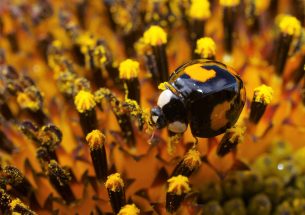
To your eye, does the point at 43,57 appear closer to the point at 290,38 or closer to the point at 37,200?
the point at 37,200

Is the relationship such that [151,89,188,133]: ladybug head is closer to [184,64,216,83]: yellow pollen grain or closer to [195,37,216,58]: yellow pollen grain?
[184,64,216,83]: yellow pollen grain

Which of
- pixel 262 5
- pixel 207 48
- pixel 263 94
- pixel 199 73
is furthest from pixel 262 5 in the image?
pixel 199 73

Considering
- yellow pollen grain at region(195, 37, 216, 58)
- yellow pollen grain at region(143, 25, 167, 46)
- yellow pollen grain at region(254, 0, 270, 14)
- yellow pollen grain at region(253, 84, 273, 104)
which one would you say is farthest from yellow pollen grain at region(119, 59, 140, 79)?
yellow pollen grain at region(254, 0, 270, 14)

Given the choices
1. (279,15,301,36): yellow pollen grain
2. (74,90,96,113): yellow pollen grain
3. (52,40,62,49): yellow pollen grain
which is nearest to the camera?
(74,90,96,113): yellow pollen grain

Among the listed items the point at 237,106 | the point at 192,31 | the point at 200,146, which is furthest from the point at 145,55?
the point at 237,106

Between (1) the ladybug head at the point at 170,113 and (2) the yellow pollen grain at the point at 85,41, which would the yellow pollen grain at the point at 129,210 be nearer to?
(1) the ladybug head at the point at 170,113

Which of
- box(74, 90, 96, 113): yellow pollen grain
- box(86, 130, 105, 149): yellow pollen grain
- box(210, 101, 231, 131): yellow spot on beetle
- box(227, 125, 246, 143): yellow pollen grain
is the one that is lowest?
box(227, 125, 246, 143): yellow pollen grain

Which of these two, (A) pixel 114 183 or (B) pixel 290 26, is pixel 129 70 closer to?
(A) pixel 114 183
